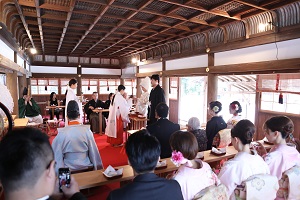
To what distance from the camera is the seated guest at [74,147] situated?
2660mm

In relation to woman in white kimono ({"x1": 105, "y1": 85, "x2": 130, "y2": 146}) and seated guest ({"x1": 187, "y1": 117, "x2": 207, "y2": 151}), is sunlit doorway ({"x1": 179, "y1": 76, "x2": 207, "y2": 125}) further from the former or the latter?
seated guest ({"x1": 187, "y1": 117, "x2": 207, "y2": 151})

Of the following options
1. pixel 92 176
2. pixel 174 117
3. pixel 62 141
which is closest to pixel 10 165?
pixel 92 176

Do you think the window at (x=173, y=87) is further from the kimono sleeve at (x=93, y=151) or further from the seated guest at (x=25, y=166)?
the seated guest at (x=25, y=166)

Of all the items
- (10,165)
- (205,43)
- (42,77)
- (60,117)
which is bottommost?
(60,117)

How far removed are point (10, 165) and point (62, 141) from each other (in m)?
1.83

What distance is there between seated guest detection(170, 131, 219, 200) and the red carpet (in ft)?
7.80

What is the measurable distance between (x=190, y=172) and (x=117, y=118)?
4.95 meters

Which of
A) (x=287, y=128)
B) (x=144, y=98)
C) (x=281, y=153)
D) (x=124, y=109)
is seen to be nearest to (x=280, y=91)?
(x=287, y=128)

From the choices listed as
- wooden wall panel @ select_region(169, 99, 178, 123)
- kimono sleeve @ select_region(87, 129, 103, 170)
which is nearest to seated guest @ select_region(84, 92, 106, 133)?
wooden wall panel @ select_region(169, 99, 178, 123)

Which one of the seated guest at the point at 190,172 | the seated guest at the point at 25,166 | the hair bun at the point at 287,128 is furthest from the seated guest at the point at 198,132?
the seated guest at the point at 25,166

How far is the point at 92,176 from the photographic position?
7.42 ft

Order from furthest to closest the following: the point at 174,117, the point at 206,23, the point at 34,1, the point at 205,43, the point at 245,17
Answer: the point at 174,117
the point at 205,43
the point at 206,23
the point at 245,17
the point at 34,1

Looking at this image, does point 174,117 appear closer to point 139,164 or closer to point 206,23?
point 206,23

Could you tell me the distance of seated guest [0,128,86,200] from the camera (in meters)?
0.92
